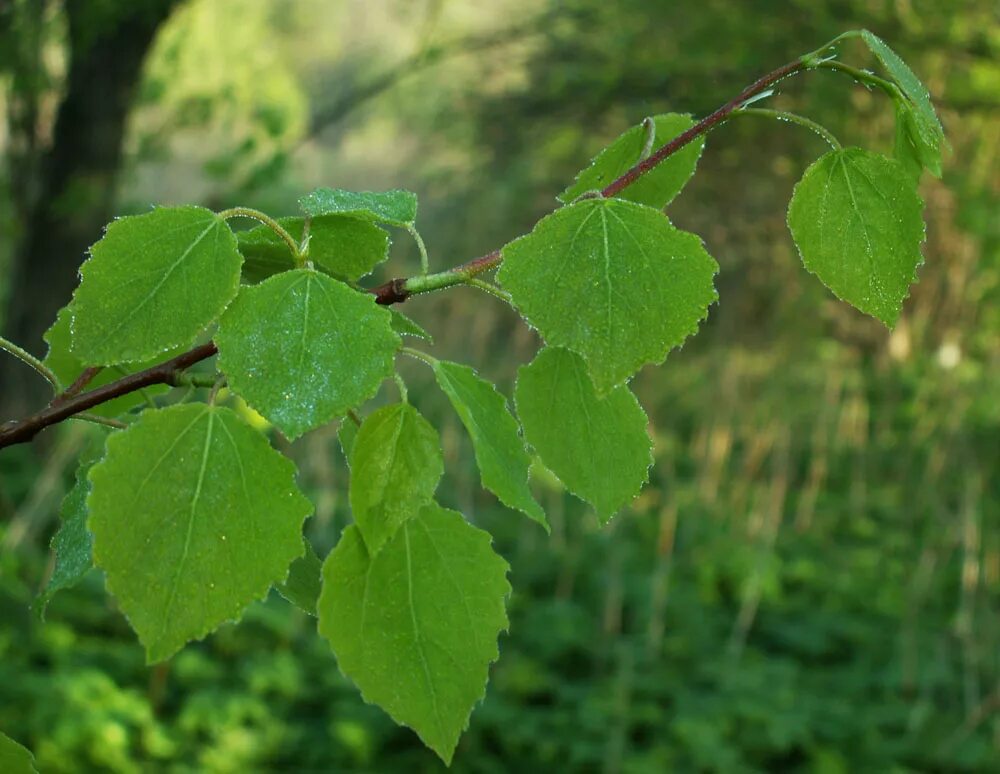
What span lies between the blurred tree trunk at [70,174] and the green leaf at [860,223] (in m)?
2.75

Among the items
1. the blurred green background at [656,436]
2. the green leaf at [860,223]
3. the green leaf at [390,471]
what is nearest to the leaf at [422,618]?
the green leaf at [390,471]

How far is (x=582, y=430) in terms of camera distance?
1.30 ft

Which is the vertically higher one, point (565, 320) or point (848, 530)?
point (565, 320)

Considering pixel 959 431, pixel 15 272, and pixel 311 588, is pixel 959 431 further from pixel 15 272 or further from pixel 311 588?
pixel 311 588

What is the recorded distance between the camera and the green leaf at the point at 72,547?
1.24 ft

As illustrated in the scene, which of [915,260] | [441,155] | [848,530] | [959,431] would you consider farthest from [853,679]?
[441,155]

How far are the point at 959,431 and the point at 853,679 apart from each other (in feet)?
5.61

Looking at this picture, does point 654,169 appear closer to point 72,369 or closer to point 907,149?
point 907,149

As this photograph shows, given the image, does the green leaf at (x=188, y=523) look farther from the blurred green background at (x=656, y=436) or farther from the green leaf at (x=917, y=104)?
the blurred green background at (x=656, y=436)

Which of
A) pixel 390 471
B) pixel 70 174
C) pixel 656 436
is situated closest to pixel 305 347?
pixel 390 471

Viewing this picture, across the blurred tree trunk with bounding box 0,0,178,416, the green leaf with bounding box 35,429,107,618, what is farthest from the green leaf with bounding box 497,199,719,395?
the blurred tree trunk with bounding box 0,0,178,416

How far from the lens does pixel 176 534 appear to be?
0.32 m

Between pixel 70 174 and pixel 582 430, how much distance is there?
122 inches

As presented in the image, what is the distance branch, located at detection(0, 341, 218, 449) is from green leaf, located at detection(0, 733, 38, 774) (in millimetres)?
88
